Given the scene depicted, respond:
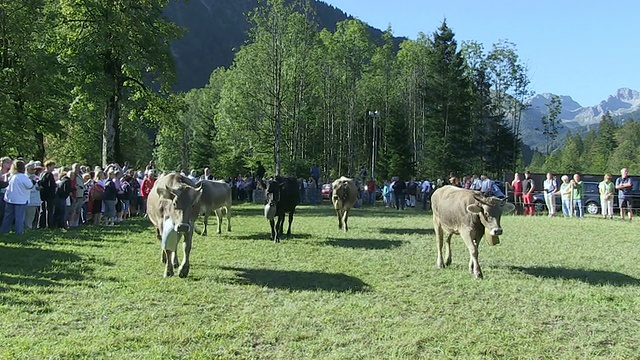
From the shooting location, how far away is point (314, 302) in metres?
7.39

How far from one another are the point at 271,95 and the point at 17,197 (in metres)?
25.5

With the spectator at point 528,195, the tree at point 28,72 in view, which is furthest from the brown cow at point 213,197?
the spectator at point 528,195

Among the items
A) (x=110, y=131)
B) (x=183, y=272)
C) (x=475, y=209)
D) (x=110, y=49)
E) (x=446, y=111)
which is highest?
(x=446, y=111)

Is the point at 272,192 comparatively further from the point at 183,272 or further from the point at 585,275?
the point at 585,275

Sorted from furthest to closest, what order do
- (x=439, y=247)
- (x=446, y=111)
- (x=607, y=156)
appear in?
(x=607, y=156)
(x=446, y=111)
(x=439, y=247)

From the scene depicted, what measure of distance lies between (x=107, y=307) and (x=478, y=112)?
53.3 meters

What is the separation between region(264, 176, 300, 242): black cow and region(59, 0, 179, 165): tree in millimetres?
14341

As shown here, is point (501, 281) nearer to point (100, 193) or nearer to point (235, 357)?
point (235, 357)

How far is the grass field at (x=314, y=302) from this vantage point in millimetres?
5559

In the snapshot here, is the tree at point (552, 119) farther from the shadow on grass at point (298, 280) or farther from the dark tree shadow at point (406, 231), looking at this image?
the shadow on grass at point (298, 280)

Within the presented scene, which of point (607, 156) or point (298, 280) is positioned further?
point (607, 156)

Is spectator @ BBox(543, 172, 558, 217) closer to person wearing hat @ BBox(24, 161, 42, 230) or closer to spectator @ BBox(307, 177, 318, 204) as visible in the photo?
spectator @ BBox(307, 177, 318, 204)

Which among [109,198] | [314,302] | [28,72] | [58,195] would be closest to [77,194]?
[58,195]

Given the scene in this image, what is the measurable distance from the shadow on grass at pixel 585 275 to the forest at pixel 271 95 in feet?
71.4
